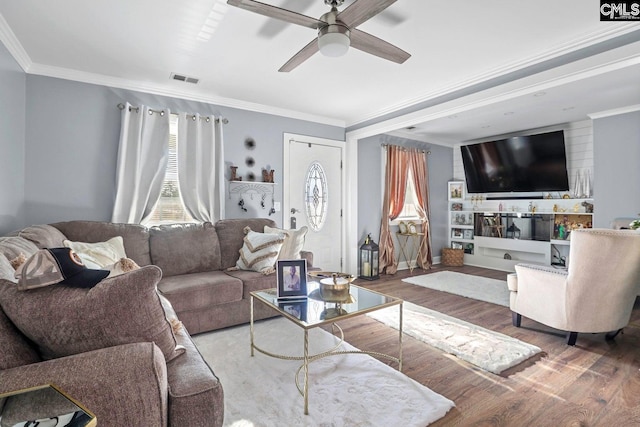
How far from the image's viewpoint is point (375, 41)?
219 cm

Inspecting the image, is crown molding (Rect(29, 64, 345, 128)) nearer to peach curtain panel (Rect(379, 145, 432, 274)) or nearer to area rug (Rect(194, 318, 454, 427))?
peach curtain panel (Rect(379, 145, 432, 274))

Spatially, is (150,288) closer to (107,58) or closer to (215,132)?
(107,58)

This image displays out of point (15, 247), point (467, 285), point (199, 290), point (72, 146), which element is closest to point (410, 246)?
point (467, 285)

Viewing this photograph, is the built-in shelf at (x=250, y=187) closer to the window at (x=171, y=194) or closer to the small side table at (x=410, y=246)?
the window at (x=171, y=194)

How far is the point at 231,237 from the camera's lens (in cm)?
360

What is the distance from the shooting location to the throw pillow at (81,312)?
3.38 feet

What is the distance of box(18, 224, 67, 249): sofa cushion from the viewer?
2203 mm

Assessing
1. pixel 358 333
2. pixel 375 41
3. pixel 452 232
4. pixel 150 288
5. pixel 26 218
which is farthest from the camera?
pixel 452 232

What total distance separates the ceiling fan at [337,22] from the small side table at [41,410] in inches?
71.8

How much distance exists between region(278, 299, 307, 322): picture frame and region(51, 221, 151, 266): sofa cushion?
1705 millimetres

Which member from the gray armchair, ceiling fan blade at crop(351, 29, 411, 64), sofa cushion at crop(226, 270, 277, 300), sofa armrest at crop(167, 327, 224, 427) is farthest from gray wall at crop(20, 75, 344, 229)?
the gray armchair

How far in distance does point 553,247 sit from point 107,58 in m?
6.37

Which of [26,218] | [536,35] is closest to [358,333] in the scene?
[536,35]

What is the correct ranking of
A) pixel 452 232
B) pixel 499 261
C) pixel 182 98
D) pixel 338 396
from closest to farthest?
pixel 338 396 → pixel 182 98 → pixel 499 261 → pixel 452 232
